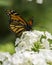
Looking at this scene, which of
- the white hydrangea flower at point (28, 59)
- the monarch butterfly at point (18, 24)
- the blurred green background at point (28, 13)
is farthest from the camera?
the blurred green background at point (28, 13)

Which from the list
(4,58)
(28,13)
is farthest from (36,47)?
(28,13)

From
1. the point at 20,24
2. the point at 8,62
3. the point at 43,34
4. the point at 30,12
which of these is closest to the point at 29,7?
the point at 30,12

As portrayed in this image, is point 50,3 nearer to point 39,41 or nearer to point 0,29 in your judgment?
point 0,29

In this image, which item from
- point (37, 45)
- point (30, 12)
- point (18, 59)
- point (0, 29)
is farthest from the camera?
point (30, 12)

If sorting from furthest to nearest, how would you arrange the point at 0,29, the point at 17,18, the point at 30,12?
the point at 30,12, the point at 0,29, the point at 17,18

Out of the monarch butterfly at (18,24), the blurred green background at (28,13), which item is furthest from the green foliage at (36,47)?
the blurred green background at (28,13)

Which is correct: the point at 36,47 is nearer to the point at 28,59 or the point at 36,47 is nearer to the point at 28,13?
the point at 28,59

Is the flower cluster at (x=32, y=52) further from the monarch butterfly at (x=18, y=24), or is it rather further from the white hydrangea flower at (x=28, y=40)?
the monarch butterfly at (x=18, y=24)
